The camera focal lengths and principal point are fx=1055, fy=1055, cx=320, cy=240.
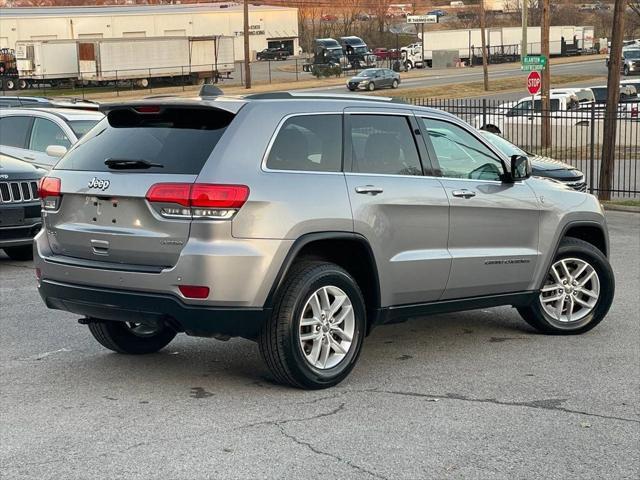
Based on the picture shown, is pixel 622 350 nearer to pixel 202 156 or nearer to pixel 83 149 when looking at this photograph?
pixel 202 156

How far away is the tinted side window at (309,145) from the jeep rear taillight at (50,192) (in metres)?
1.38

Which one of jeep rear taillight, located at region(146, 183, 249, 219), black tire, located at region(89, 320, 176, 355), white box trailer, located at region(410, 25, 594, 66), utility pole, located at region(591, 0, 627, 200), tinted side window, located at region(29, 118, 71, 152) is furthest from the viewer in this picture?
white box trailer, located at region(410, 25, 594, 66)

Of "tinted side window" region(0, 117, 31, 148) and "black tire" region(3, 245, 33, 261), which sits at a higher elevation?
"tinted side window" region(0, 117, 31, 148)

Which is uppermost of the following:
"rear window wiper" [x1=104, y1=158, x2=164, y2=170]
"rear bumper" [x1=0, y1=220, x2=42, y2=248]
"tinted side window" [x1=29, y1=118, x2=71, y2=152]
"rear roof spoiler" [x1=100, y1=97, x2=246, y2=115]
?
"rear roof spoiler" [x1=100, y1=97, x2=246, y2=115]

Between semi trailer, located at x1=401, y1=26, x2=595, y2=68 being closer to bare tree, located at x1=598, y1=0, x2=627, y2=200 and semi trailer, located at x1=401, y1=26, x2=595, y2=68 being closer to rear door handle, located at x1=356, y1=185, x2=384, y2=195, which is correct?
bare tree, located at x1=598, y1=0, x2=627, y2=200

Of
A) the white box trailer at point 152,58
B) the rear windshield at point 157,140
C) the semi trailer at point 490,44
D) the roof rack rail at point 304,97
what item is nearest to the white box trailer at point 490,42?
the semi trailer at point 490,44

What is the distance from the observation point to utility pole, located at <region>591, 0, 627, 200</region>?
2016 centimetres

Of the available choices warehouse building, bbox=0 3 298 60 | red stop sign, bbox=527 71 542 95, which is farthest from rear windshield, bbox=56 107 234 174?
warehouse building, bbox=0 3 298 60

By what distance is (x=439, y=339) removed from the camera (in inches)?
322

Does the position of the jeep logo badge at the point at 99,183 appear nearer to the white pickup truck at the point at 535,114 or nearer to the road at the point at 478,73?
the white pickup truck at the point at 535,114

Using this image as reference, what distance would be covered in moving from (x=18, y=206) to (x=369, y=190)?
594cm

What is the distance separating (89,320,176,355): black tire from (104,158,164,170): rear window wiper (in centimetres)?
133

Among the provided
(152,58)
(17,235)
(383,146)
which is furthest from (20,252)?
(152,58)

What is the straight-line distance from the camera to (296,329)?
20.5ft
